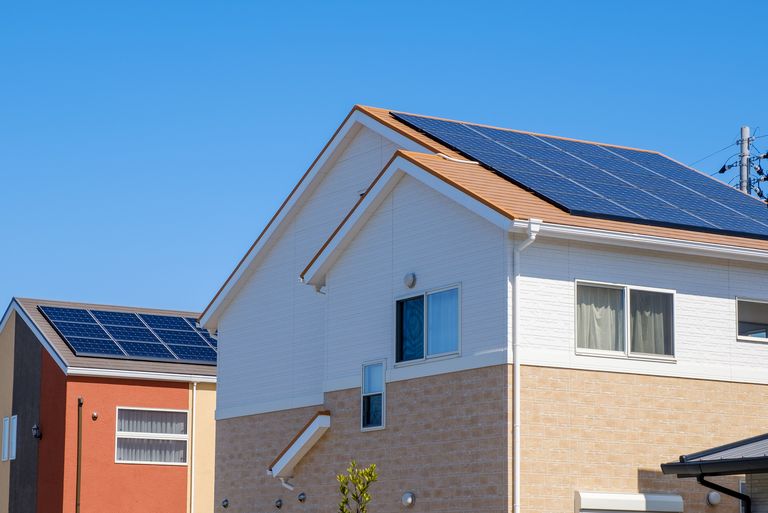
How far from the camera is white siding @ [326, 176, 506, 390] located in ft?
66.6

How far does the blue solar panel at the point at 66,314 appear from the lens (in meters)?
35.8

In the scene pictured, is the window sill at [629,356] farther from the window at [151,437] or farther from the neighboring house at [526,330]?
the window at [151,437]

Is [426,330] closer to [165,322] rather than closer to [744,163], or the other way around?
[165,322]

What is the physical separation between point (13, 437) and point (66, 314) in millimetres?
3885

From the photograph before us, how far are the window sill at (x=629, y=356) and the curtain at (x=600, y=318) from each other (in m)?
0.10

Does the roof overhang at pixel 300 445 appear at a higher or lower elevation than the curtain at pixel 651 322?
lower

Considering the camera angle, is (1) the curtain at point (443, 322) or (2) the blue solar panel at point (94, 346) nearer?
(1) the curtain at point (443, 322)

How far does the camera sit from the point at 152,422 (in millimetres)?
34781

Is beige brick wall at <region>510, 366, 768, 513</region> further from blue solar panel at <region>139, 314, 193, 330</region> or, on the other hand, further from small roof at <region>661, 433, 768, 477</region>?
blue solar panel at <region>139, 314, 193, 330</region>

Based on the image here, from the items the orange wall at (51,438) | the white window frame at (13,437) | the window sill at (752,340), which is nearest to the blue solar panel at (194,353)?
the orange wall at (51,438)

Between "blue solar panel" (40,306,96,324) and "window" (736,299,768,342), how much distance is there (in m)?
19.7

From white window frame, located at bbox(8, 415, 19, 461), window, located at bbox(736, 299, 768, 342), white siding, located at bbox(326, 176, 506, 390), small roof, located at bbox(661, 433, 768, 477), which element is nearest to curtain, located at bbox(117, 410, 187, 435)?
white window frame, located at bbox(8, 415, 19, 461)

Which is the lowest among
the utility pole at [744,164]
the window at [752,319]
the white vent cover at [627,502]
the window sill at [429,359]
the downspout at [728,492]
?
the white vent cover at [627,502]

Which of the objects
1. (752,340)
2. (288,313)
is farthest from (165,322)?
→ (752,340)
